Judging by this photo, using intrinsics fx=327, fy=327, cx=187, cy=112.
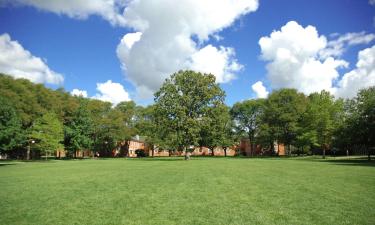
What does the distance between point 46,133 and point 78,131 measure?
38.0 feet

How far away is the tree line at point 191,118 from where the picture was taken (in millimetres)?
49656

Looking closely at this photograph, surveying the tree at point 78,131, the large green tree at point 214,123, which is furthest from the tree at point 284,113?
the tree at point 78,131

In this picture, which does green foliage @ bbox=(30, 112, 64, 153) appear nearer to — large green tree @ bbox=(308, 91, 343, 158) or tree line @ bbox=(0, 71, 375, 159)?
tree line @ bbox=(0, 71, 375, 159)

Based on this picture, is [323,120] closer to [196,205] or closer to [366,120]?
[366,120]

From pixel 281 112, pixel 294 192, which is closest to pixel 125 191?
pixel 294 192

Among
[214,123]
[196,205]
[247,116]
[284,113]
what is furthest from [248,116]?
[196,205]

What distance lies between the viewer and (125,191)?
16469mm

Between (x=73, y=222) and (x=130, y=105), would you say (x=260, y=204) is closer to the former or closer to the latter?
(x=73, y=222)

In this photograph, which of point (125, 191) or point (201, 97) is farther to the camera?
point (201, 97)

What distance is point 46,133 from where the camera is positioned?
6019cm

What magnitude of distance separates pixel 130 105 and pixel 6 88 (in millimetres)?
47395

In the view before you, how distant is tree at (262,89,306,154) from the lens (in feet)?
254

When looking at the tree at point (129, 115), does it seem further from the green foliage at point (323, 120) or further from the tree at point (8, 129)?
the green foliage at point (323, 120)

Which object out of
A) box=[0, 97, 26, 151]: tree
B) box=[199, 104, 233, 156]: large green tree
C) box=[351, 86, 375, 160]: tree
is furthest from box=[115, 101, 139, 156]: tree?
box=[351, 86, 375, 160]: tree
